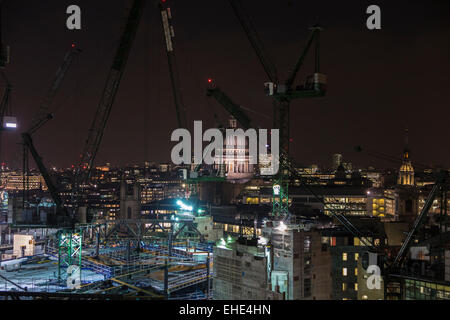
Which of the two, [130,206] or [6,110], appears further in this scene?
[130,206]

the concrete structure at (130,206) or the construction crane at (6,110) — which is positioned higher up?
the construction crane at (6,110)

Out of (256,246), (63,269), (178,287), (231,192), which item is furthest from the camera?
(231,192)

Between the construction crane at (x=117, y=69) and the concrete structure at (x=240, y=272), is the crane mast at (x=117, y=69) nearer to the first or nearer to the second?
the construction crane at (x=117, y=69)

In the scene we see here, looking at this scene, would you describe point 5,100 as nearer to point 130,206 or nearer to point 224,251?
point 224,251

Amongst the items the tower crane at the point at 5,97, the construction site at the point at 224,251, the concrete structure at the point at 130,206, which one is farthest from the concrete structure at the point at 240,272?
the concrete structure at the point at 130,206

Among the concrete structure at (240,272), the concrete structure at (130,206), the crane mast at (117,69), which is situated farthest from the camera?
the concrete structure at (130,206)

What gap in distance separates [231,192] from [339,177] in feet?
99.5

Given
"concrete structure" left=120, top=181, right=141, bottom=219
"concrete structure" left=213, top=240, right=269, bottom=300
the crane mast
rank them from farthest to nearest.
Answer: "concrete structure" left=120, top=181, right=141, bottom=219 < the crane mast < "concrete structure" left=213, top=240, right=269, bottom=300

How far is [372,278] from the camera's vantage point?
83.5 ft

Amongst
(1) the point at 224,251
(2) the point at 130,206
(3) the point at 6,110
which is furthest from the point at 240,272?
(2) the point at 130,206

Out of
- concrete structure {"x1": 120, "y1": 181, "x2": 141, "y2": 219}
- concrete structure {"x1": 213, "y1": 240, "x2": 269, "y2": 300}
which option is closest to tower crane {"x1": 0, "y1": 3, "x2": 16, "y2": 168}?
concrete structure {"x1": 213, "y1": 240, "x2": 269, "y2": 300}

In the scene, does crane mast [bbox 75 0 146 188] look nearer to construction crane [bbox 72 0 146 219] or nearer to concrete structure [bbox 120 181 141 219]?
construction crane [bbox 72 0 146 219]
